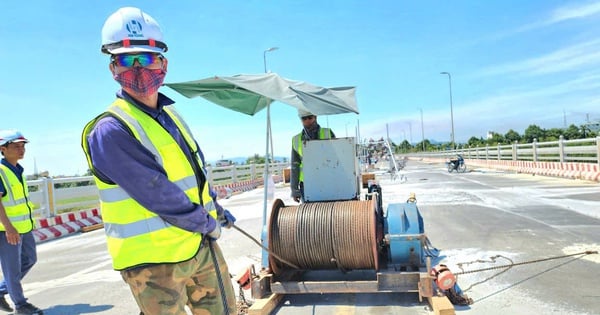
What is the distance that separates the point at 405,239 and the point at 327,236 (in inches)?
34.3

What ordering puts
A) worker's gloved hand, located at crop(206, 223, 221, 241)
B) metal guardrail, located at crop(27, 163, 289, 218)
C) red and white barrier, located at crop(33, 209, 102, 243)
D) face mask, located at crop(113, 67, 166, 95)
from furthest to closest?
metal guardrail, located at crop(27, 163, 289, 218) → red and white barrier, located at crop(33, 209, 102, 243) → worker's gloved hand, located at crop(206, 223, 221, 241) → face mask, located at crop(113, 67, 166, 95)

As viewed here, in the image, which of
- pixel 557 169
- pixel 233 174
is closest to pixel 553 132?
pixel 557 169

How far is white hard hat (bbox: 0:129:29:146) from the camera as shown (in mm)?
5562

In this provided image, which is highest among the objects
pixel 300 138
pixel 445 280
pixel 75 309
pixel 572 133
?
pixel 572 133

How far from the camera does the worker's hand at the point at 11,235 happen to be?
5.30m

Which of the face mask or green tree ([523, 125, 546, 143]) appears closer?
the face mask

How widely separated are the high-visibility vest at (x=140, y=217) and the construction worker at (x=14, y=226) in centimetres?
376

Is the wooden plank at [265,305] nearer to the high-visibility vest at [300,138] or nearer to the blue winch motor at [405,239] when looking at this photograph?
the blue winch motor at [405,239]

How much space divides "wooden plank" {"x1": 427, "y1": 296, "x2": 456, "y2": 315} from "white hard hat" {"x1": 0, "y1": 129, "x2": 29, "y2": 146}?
16.7 ft

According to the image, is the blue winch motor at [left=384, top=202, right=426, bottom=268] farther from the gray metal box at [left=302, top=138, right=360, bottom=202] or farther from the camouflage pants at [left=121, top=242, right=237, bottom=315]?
the camouflage pants at [left=121, top=242, right=237, bottom=315]

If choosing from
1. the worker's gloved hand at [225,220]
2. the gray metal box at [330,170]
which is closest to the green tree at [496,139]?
the gray metal box at [330,170]

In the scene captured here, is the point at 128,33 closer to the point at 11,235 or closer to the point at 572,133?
the point at 11,235

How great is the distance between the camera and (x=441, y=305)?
450 centimetres

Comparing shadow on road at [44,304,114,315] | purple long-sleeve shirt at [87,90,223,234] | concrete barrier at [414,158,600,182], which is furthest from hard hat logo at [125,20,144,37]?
concrete barrier at [414,158,600,182]
